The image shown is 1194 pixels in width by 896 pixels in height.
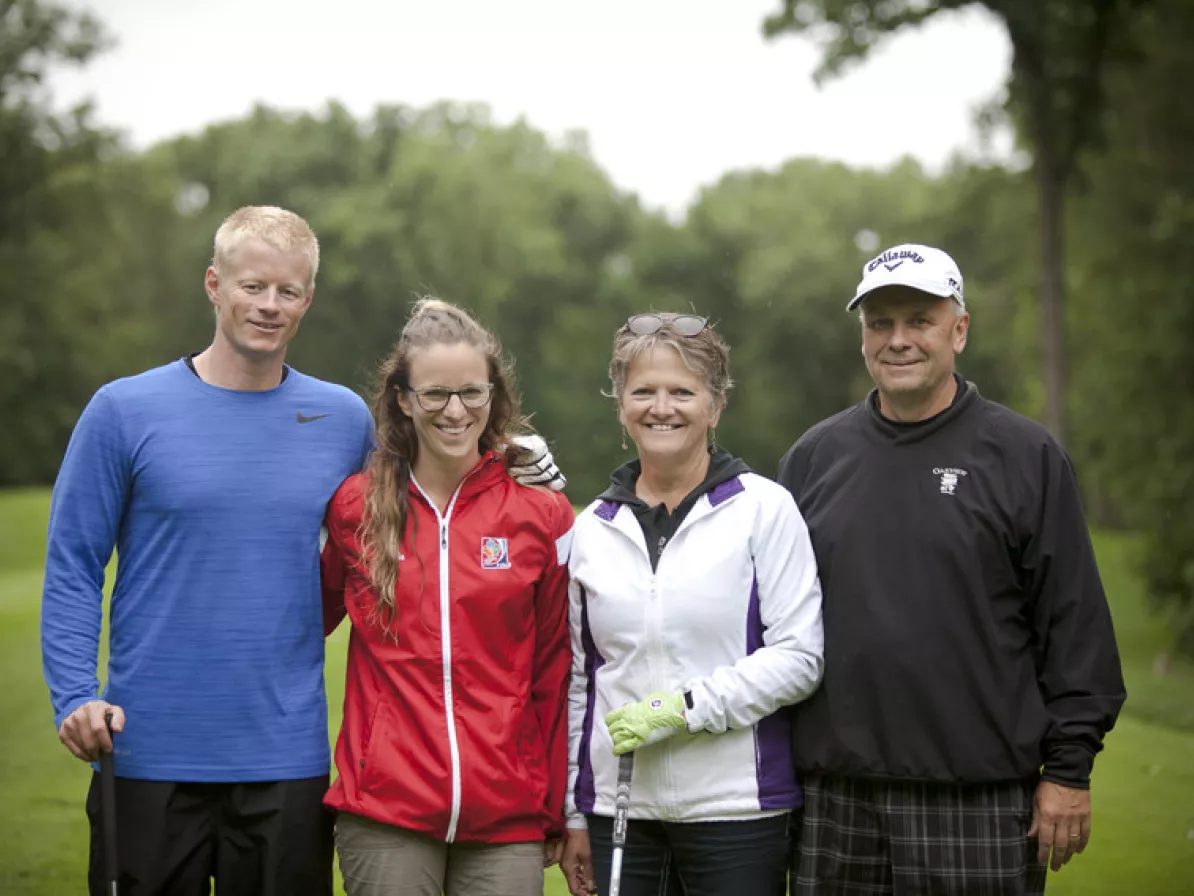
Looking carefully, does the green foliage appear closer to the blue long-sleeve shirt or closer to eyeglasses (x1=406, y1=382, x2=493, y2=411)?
eyeglasses (x1=406, y1=382, x2=493, y2=411)

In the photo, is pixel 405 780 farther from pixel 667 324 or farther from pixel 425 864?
pixel 667 324

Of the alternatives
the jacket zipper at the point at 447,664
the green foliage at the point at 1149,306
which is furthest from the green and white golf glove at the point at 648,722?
the green foliage at the point at 1149,306

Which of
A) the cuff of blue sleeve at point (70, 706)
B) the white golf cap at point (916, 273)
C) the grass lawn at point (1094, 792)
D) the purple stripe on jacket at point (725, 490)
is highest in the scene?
the white golf cap at point (916, 273)

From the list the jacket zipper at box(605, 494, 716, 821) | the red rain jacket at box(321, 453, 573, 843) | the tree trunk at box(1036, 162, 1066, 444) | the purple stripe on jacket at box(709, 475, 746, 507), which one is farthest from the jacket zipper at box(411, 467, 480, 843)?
the tree trunk at box(1036, 162, 1066, 444)

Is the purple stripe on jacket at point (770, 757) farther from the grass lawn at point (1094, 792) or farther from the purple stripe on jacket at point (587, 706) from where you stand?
the grass lawn at point (1094, 792)

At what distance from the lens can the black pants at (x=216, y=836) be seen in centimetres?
351

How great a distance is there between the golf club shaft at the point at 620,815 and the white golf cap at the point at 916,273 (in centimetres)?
134

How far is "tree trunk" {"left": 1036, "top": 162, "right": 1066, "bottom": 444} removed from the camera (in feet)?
60.3

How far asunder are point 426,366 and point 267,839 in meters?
1.28

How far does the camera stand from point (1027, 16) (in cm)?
1792

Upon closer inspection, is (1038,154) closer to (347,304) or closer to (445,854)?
(445,854)

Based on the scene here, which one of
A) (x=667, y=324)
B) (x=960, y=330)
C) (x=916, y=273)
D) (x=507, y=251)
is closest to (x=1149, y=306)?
(x=960, y=330)

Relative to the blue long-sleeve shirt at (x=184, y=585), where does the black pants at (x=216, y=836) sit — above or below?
below

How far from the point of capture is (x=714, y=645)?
3.47 m
